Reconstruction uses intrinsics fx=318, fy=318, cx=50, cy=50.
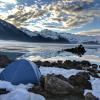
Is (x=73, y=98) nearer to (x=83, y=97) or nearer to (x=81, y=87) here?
(x=83, y=97)

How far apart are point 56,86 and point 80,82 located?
3.41 metres

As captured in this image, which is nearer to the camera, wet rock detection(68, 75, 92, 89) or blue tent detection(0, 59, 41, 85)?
blue tent detection(0, 59, 41, 85)

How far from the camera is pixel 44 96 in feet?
60.4

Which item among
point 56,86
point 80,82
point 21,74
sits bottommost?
point 80,82

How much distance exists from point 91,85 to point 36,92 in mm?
5051

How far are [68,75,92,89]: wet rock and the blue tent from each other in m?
2.64

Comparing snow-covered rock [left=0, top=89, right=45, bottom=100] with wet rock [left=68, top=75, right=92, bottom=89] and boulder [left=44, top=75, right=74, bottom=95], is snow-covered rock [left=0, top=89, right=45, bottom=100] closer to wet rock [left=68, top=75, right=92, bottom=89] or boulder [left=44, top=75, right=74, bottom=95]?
boulder [left=44, top=75, right=74, bottom=95]

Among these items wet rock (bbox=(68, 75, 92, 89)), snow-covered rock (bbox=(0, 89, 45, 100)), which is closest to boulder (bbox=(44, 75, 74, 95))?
snow-covered rock (bbox=(0, 89, 45, 100))

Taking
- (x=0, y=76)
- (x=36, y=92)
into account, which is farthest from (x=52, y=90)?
(x=0, y=76)

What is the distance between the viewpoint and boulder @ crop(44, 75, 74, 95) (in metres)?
19.5

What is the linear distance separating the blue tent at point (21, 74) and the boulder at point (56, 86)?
1.66 m

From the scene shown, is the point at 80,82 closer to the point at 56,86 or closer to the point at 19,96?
the point at 56,86

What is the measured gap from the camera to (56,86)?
1958 centimetres

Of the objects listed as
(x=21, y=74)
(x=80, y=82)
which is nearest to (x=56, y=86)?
(x=21, y=74)
